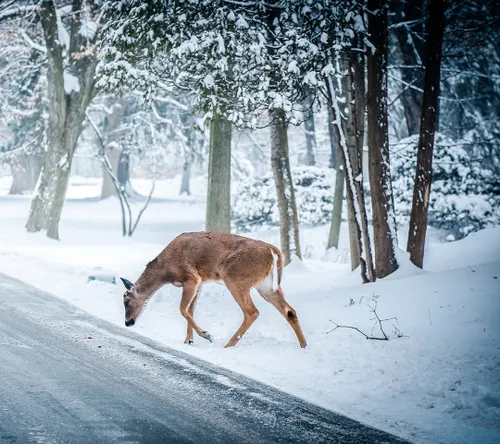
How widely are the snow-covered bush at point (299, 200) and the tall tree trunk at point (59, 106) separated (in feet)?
23.2

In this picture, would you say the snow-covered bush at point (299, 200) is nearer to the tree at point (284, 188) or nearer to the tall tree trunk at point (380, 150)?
the tree at point (284, 188)

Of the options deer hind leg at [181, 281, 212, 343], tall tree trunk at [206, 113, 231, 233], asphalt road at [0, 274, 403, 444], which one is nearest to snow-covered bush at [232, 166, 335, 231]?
tall tree trunk at [206, 113, 231, 233]

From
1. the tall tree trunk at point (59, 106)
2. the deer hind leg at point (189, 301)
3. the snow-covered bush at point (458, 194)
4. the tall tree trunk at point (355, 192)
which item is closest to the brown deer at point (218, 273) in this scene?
the deer hind leg at point (189, 301)

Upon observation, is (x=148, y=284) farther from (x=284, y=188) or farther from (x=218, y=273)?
(x=284, y=188)

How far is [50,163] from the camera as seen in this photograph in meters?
18.8

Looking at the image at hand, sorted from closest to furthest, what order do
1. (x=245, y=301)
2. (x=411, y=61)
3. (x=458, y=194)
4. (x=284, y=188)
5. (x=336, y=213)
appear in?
1. (x=245, y=301)
2. (x=284, y=188)
3. (x=411, y=61)
4. (x=458, y=194)
5. (x=336, y=213)

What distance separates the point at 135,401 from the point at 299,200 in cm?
1839

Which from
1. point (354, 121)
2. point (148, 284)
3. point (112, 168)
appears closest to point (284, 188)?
point (354, 121)

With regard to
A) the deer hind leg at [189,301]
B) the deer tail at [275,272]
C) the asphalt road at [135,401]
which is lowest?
the asphalt road at [135,401]

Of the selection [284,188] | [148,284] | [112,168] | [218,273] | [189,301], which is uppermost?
[112,168]

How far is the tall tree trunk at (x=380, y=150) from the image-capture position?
33.0ft

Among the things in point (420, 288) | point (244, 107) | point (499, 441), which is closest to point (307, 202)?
point (244, 107)

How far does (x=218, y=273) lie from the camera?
301 inches

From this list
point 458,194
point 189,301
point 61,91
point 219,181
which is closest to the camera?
point 189,301
